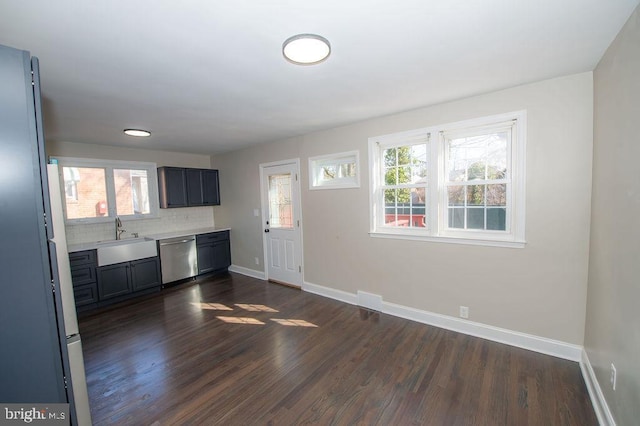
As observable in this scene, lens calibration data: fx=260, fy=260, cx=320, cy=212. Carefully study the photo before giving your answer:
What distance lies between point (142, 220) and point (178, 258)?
3.29ft

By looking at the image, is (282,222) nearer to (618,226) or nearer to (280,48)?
(280,48)


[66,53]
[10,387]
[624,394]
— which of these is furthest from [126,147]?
[624,394]

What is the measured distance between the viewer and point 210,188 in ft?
18.0

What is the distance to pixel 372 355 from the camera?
2.49 metres

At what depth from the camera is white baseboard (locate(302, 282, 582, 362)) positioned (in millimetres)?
2332

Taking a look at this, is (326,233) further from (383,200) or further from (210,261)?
(210,261)

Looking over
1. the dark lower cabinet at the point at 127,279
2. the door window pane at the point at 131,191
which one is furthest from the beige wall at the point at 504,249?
the door window pane at the point at 131,191

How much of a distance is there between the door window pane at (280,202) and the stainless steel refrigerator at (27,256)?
3258 millimetres

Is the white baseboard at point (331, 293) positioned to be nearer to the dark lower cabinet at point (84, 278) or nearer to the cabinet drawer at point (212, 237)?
the cabinet drawer at point (212, 237)

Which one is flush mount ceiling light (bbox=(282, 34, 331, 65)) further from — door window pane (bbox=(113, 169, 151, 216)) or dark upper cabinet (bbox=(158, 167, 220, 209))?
door window pane (bbox=(113, 169, 151, 216))

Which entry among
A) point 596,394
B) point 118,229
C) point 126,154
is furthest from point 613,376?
point 126,154

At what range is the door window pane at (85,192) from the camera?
400 centimetres

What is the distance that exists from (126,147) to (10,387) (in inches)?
169

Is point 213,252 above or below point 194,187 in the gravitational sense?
below
